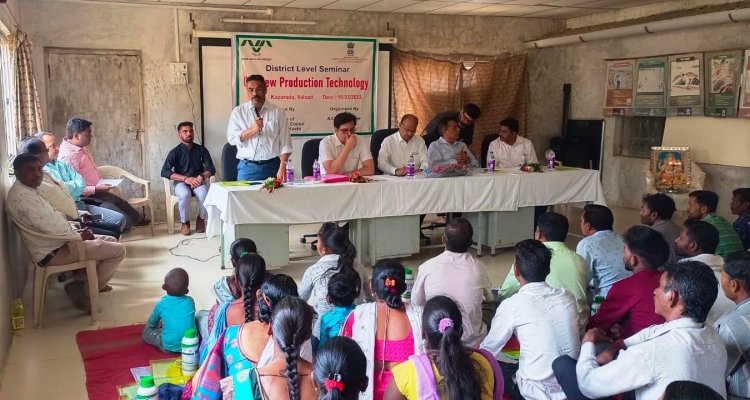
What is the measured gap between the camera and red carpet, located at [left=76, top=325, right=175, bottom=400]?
320cm

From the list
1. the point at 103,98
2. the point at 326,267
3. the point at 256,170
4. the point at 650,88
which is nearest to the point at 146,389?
the point at 326,267

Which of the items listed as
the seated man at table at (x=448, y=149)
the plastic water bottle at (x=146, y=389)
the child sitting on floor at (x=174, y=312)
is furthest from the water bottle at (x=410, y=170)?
the plastic water bottle at (x=146, y=389)

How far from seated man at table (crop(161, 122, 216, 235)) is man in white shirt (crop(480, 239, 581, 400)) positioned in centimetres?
483

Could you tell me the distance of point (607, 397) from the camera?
2.21 meters

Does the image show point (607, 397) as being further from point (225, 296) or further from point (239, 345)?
point (225, 296)

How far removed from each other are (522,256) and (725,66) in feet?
18.8

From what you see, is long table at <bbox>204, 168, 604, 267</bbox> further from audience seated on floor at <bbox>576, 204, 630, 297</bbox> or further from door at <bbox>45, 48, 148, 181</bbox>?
door at <bbox>45, 48, 148, 181</bbox>

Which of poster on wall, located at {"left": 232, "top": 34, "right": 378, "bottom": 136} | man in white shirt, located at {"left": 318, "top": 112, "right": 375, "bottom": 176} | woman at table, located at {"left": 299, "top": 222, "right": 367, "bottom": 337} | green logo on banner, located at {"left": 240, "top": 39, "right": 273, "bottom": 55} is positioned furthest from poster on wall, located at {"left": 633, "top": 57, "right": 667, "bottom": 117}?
woman at table, located at {"left": 299, "top": 222, "right": 367, "bottom": 337}

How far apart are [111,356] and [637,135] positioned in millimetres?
7044

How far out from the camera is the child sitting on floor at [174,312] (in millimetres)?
3506

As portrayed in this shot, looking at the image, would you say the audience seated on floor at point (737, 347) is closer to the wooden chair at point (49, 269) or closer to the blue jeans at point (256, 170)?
the wooden chair at point (49, 269)

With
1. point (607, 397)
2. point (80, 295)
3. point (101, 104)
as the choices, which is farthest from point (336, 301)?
point (101, 104)

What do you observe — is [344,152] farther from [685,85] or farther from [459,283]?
[685,85]

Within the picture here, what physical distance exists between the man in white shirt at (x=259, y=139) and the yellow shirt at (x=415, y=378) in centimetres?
367
